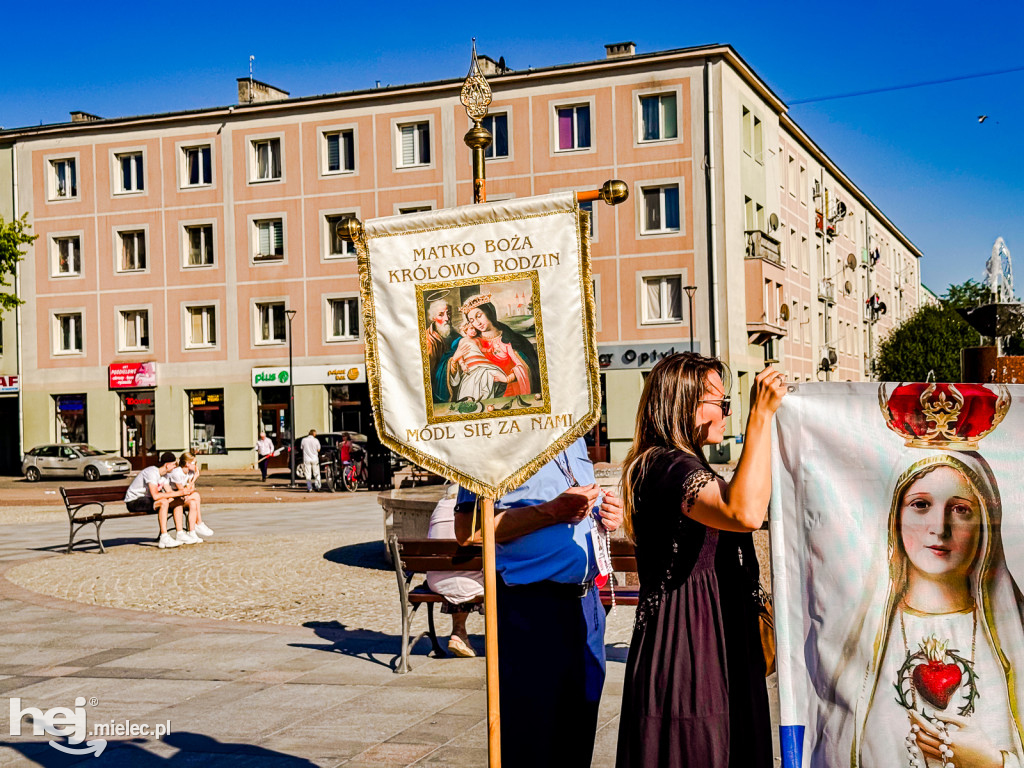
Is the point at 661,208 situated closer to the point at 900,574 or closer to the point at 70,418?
the point at 70,418

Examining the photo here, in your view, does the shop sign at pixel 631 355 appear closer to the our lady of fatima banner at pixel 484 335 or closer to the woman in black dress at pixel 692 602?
the our lady of fatima banner at pixel 484 335

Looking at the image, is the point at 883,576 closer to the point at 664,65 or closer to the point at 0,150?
the point at 664,65

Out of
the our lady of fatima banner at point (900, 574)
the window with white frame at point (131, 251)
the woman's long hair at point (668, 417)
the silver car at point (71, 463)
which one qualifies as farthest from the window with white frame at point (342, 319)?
the our lady of fatima banner at point (900, 574)

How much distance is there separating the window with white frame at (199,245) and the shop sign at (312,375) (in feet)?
16.5

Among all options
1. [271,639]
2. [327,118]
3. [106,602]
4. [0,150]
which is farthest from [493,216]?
[0,150]

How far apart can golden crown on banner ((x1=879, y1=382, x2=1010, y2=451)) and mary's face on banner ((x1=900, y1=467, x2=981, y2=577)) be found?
10 centimetres

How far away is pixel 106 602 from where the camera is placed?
11.7 m

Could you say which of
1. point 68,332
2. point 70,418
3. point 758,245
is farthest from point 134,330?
point 758,245

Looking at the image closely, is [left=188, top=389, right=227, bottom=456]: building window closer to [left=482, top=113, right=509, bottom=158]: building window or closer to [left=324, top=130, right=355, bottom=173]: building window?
[left=324, top=130, right=355, bottom=173]: building window

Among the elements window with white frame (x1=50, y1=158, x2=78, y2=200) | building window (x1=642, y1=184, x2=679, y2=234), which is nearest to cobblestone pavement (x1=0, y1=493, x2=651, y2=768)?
building window (x1=642, y1=184, x2=679, y2=234)

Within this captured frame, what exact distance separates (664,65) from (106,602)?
111ft

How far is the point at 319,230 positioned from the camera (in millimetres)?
44656

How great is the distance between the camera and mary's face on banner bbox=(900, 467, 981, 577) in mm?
3582

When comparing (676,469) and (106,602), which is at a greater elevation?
(676,469)
